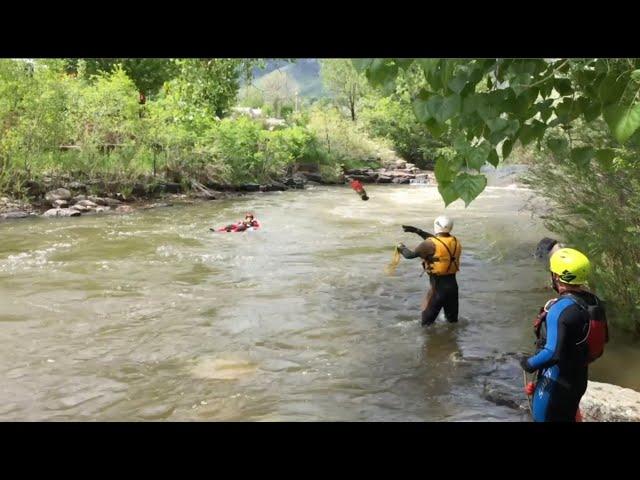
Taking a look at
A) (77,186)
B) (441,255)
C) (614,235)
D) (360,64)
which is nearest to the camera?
(360,64)

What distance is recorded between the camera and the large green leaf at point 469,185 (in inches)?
92.0

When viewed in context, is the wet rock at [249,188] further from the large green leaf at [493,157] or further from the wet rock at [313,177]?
the large green leaf at [493,157]

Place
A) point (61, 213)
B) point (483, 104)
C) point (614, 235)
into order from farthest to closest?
point (61, 213) < point (614, 235) < point (483, 104)

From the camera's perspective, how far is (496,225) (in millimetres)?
22141

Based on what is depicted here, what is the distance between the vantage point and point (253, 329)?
32.8 ft

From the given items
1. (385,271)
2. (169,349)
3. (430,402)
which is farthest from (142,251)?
(430,402)

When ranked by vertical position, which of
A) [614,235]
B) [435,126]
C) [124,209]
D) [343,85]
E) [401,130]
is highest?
[343,85]

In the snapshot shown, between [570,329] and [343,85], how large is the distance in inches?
2309

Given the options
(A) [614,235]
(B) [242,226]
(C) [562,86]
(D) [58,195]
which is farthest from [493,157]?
(D) [58,195]

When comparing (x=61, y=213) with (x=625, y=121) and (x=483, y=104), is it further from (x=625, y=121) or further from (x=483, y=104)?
(x=625, y=121)

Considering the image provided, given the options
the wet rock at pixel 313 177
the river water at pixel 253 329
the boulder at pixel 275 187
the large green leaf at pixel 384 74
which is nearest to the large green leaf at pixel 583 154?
the large green leaf at pixel 384 74

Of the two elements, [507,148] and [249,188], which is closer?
[507,148]

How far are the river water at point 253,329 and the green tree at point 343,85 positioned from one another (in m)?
42.8
